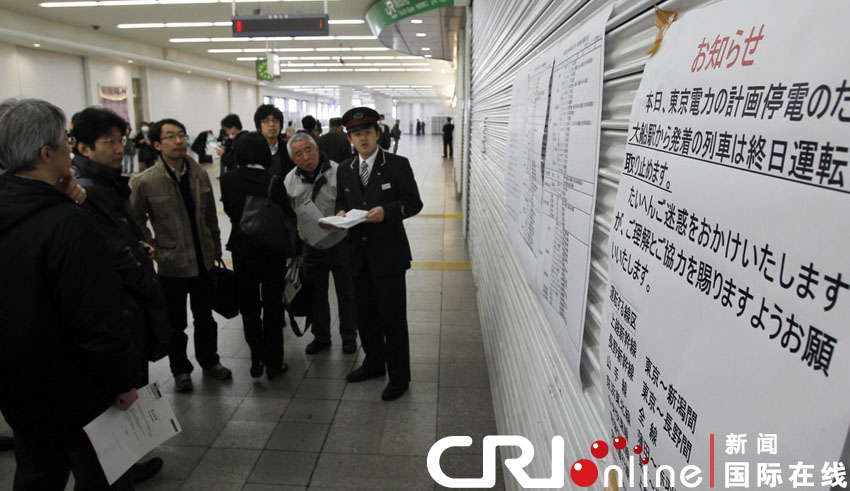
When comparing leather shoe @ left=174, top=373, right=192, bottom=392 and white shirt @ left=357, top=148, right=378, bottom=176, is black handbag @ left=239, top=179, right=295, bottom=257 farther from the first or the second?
leather shoe @ left=174, top=373, right=192, bottom=392

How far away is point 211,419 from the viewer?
131 inches

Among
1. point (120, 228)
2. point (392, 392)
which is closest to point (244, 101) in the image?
point (392, 392)

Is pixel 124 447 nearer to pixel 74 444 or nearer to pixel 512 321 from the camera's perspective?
pixel 74 444

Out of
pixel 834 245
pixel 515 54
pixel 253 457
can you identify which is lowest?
pixel 253 457

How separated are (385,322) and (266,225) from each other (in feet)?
3.28

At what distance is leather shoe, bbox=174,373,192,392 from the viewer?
12.0 feet

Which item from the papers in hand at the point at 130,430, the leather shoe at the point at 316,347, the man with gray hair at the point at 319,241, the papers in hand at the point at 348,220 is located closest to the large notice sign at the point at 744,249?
the papers in hand at the point at 130,430

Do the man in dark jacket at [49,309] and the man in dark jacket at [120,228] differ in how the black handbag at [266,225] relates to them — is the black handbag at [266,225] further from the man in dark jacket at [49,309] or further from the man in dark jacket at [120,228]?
the man in dark jacket at [49,309]

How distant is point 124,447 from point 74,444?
166mm

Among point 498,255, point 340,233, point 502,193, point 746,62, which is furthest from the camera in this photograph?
point 340,233

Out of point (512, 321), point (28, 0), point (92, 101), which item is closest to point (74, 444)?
point (512, 321)

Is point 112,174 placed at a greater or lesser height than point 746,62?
lesser

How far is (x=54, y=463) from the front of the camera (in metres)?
1.97

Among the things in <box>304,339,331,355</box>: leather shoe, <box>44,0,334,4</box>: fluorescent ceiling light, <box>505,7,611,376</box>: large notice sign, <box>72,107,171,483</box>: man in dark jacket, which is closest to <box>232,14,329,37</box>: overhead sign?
<box>44,0,334,4</box>: fluorescent ceiling light
